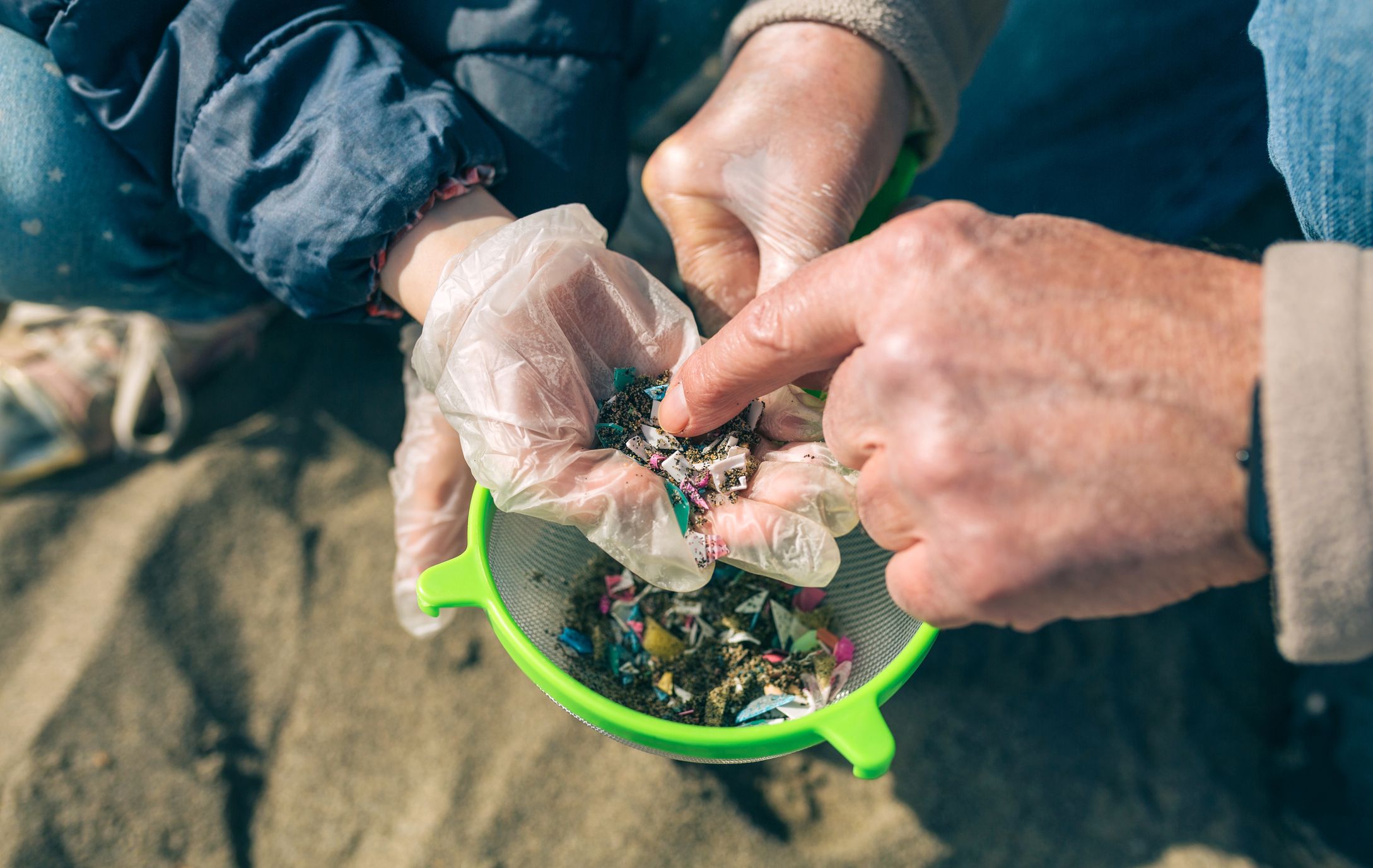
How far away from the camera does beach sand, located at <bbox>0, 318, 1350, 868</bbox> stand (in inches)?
70.7

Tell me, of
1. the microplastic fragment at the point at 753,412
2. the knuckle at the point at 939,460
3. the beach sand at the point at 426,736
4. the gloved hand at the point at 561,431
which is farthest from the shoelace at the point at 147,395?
the knuckle at the point at 939,460

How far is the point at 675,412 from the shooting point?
54.2 inches

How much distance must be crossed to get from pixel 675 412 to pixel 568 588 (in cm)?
47

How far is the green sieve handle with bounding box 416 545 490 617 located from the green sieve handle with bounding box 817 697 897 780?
0.60 m

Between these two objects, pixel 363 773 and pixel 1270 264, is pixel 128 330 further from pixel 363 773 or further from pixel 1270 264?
pixel 1270 264

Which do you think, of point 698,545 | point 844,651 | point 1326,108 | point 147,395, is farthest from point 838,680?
point 147,395

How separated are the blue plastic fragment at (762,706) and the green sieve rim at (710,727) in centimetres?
11

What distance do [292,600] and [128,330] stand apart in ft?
3.76

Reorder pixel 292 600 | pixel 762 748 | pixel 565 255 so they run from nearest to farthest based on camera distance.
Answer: pixel 762 748, pixel 565 255, pixel 292 600

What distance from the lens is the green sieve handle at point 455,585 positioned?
4.29 ft

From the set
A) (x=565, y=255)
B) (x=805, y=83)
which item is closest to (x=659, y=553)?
(x=565, y=255)

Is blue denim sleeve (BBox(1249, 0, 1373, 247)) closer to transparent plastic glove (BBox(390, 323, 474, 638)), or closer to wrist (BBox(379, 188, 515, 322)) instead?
wrist (BBox(379, 188, 515, 322))

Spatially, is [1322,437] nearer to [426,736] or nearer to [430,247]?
[430,247]

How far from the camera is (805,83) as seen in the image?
1.67 meters
